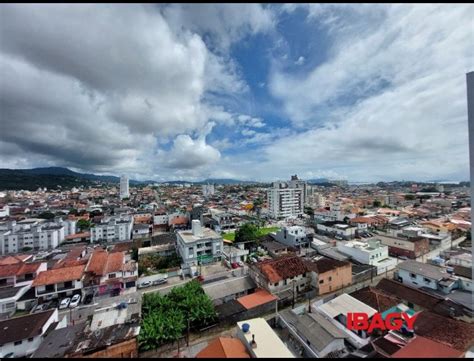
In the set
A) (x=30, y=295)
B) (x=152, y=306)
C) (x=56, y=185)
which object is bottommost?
(x=30, y=295)

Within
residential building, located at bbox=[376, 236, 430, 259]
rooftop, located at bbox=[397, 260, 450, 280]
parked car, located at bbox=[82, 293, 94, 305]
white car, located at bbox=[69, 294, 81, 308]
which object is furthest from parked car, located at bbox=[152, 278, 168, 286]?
residential building, located at bbox=[376, 236, 430, 259]

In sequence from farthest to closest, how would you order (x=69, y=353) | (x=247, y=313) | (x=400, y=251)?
(x=400, y=251) < (x=247, y=313) < (x=69, y=353)

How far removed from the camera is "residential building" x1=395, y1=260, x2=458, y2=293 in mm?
14578

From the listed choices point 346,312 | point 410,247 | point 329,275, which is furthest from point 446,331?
point 410,247

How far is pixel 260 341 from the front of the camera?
8.77 meters

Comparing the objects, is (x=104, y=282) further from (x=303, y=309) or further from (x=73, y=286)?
(x=303, y=309)

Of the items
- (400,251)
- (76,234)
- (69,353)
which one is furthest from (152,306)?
(76,234)

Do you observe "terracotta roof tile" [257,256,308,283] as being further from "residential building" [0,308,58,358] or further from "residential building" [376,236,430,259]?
"residential building" [376,236,430,259]

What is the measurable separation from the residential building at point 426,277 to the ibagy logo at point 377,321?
251 inches

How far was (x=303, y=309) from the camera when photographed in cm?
1257

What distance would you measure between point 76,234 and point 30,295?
22149mm

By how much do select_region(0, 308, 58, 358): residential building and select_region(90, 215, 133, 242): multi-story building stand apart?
78.5 ft

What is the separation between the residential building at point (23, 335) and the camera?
998cm

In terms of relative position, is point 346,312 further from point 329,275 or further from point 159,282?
point 159,282
